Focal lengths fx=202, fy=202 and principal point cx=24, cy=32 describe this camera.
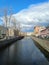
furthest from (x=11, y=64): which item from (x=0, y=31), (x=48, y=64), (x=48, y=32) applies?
(x=0, y=31)

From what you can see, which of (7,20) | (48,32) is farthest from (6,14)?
(48,32)

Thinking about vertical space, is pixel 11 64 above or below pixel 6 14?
below

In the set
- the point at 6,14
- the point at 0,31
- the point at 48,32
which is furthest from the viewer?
the point at 0,31

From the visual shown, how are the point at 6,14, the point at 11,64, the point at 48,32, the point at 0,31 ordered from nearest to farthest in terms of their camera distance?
the point at 11,64
the point at 6,14
the point at 48,32
the point at 0,31

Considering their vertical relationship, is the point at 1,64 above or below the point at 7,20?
below

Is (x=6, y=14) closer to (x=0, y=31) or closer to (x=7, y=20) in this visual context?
(x=7, y=20)

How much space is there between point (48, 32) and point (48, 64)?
345 ft

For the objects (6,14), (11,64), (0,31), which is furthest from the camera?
(0,31)

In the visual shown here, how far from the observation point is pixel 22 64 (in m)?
18.6

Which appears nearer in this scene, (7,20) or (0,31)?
(7,20)

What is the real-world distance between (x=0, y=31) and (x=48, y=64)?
11406cm

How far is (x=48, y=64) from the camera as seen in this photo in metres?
18.7

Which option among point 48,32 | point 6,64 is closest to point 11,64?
point 6,64

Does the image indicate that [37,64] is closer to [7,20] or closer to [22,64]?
[22,64]
